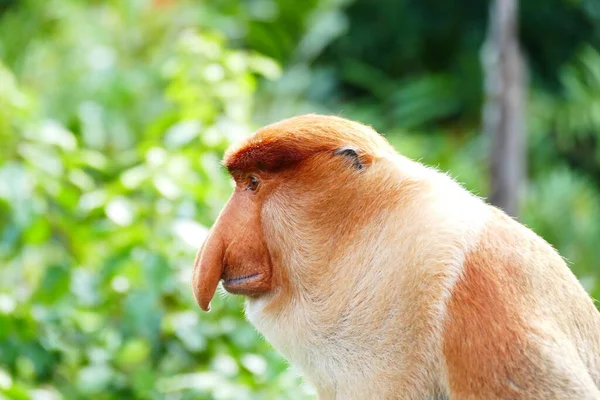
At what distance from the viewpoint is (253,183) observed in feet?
6.66

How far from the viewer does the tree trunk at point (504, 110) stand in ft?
17.2

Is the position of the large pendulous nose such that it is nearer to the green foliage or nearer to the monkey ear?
the monkey ear

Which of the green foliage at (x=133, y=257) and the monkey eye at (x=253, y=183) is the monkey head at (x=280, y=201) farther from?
the green foliage at (x=133, y=257)

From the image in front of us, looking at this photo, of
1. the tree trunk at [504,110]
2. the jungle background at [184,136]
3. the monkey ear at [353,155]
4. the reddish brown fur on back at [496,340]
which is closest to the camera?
the reddish brown fur on back at [496,340]

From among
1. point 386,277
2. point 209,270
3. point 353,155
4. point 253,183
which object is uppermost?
point 353,155

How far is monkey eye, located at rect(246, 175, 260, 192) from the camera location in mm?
2019

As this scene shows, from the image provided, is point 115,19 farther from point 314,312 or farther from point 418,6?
point 314,312

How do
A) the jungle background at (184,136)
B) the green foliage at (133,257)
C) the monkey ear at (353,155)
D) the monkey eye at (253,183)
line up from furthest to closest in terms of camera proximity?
the jungle background at (184,136) → the green foliage at (133,257) → the monkey eye at (253,183) → the monkey ear at (353,155)

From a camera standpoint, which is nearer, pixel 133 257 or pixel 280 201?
pixel 280 201

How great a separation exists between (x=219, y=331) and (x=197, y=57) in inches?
49.7

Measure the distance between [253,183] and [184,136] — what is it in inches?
66.8

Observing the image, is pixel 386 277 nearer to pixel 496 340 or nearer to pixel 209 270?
pixel 496 340

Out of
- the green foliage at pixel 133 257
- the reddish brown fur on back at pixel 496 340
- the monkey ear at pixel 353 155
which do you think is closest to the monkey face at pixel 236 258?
the monkey ear at pixel 353 155

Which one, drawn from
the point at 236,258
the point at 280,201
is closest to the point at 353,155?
the point at 280,201
